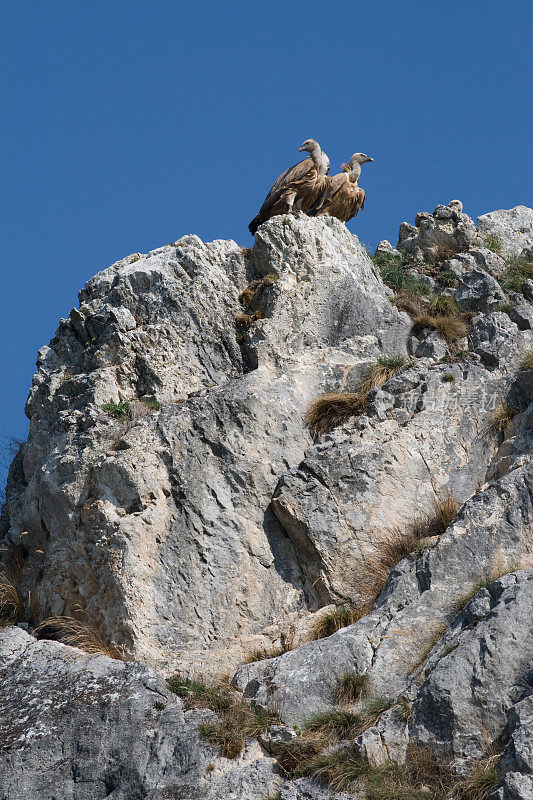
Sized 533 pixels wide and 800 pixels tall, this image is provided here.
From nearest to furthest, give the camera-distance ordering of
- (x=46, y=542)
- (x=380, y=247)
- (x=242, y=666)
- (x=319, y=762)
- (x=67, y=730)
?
(x=319, y=762) < (x=67, y=730) < (x=242, y=666) < (x=46, y=542) < (x=380, y=247)

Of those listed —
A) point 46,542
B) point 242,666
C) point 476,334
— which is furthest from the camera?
point 476,334

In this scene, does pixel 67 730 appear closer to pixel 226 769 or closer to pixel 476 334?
pixel 226 769

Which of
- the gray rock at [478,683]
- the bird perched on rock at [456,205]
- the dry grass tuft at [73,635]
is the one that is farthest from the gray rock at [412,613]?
the bird perched on rock at [456,205]

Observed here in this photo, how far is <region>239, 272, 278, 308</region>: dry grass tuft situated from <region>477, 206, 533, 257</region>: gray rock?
5.30 metres

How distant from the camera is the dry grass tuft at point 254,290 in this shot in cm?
1387

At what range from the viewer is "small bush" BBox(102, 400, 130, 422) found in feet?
39.9

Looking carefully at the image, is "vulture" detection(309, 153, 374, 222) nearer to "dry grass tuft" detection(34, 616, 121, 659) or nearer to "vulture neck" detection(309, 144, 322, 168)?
"vulture neck" detection(309, 144, 322, 168)

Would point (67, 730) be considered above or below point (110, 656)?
below

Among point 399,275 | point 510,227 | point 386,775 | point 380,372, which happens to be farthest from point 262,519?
point 510,227

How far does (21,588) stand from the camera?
11.5 meters

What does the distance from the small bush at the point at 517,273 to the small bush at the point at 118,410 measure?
6.80 meters

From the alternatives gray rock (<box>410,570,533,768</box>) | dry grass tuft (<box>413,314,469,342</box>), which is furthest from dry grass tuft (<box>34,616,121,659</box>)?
dry grass tuft (<box>413,314,469,342</box>)

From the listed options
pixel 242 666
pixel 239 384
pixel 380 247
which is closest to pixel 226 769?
pixel 242 666

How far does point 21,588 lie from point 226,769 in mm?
3963
